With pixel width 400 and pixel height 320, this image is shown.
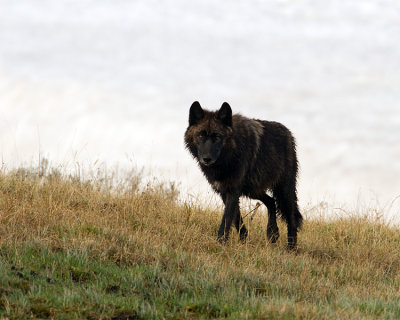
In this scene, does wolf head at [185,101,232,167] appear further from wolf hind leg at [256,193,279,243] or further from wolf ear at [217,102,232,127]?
wolf hind leg at [256,193,279,243]

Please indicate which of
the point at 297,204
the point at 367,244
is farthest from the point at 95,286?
the point at 367,244

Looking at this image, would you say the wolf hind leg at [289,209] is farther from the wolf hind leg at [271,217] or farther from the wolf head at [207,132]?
the wolf head at [207,132]

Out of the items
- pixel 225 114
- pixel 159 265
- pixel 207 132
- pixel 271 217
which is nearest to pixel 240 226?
pixel 271 217

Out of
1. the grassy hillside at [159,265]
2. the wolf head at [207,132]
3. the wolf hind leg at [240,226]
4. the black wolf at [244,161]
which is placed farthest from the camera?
the wolf hind leg at [240,226]

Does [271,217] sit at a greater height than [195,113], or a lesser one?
lesser

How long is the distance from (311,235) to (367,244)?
1135 mm

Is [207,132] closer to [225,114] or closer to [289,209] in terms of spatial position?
[225,114]

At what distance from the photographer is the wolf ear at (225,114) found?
8.12 m

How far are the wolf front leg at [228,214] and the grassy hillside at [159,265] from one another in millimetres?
203

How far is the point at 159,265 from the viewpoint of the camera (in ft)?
20.7

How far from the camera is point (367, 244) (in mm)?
10164

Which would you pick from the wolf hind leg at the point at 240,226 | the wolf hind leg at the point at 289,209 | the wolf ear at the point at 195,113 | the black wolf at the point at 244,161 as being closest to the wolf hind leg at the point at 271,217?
the black wolf at the point at 244,161

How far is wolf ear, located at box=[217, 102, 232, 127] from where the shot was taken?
812 centimetres

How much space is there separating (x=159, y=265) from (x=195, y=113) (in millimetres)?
2929
